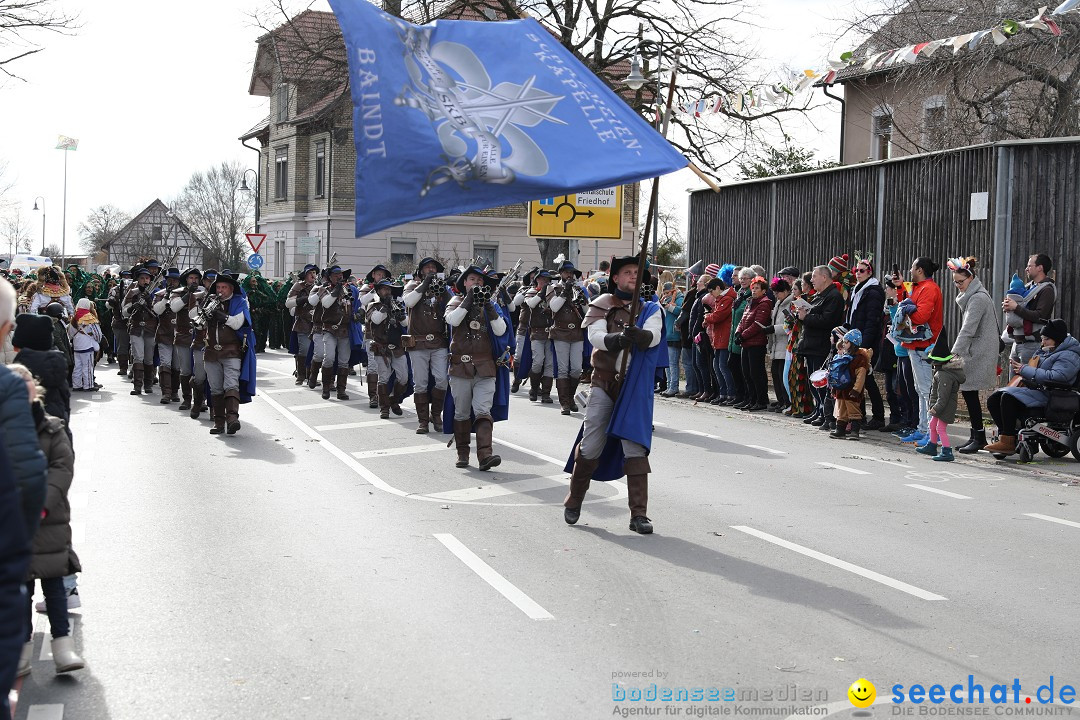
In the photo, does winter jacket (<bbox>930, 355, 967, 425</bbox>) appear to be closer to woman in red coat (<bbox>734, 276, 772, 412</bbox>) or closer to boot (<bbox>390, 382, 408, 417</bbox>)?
woman in red coat (<bbox>734, 276, 772, 412</bbox>)

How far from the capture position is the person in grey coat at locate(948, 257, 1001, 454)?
41.9 ft

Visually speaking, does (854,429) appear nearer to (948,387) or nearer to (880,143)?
(948,387)

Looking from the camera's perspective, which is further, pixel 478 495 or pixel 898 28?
pixel 898 28

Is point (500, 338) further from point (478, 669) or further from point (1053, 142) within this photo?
point (1053, 142)

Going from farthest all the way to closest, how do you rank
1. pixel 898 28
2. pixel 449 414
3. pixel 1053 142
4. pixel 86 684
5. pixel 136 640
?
pixel 898 28 < pixel 1053 142 < pixel 449 414 < pixel 136 640 < pixel 86 684

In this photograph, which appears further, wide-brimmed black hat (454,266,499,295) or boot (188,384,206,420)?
boot (188,384,206,420)

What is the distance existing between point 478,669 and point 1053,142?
13.9 metres

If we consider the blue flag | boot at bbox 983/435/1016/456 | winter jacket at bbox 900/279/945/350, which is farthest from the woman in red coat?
the blue flag

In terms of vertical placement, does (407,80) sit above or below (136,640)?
above

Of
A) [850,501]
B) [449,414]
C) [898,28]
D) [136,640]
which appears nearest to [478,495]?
[449,414]

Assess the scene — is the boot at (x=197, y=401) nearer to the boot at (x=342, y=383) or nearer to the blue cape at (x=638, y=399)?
the boot at (x=342, y=383)

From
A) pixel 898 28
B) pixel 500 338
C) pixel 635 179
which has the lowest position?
pixel 500 338

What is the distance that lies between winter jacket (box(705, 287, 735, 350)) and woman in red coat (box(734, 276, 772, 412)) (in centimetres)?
47

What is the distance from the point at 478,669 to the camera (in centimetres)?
548
